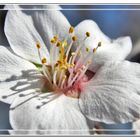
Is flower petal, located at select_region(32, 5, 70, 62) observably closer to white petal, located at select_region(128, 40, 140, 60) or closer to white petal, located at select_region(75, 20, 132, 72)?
white petal, located at select_region(75, 20, 132, 72)

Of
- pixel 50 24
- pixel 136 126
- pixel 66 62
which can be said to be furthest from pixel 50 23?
pixel 136 126

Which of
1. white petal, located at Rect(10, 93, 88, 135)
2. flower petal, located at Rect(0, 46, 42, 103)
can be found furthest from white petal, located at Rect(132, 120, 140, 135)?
flower petal, located at Rect(0, 46, 42, 103)

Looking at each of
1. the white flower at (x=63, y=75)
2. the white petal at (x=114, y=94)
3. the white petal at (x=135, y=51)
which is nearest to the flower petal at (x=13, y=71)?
the white flower at (x=63, y=75)

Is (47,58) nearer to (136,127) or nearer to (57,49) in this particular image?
(57,49)

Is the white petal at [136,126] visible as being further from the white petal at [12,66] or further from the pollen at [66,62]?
the white petal at [12,66]

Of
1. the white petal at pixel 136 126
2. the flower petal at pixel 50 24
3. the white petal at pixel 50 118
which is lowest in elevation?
the white petal at pixel 136 126

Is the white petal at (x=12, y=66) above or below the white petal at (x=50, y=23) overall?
below

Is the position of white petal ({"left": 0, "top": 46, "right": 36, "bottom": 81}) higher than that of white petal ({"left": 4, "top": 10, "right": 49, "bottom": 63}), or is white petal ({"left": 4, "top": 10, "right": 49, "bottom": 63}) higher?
white petal ({"left": 4, "top": 10, "right": 49, "bottom": 63})
